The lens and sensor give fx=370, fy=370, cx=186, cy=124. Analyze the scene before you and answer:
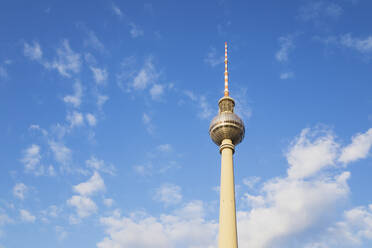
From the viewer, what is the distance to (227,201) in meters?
51.5

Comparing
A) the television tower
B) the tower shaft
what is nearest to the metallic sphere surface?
the television tower

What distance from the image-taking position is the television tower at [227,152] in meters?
48.9

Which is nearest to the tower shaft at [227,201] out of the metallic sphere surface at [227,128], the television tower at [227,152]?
the television tower at [227,152]

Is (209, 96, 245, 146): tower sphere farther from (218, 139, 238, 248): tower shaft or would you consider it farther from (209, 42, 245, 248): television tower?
(218, 139, 238, 248): tower shaft

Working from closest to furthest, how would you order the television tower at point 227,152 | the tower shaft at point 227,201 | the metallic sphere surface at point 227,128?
the tower shaft at point 227,201
the television tower at point 227,152
the metallic sphere surface at point 227,128

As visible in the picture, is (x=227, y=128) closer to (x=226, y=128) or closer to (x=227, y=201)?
(x=226, y=128)

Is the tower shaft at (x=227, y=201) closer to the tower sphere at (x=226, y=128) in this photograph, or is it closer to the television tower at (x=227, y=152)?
the television tower at (x=227, y=152)

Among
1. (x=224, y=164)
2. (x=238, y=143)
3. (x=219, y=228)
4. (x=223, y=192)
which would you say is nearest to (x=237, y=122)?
(x=238, y=143)

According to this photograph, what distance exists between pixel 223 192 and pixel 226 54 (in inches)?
1246

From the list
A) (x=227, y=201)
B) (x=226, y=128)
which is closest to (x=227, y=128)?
(x=226, y=128)

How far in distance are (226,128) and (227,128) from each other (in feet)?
0.53

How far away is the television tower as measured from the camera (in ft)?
160

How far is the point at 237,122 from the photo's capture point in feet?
199

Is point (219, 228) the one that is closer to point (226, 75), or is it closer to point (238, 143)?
point (238, 143)
